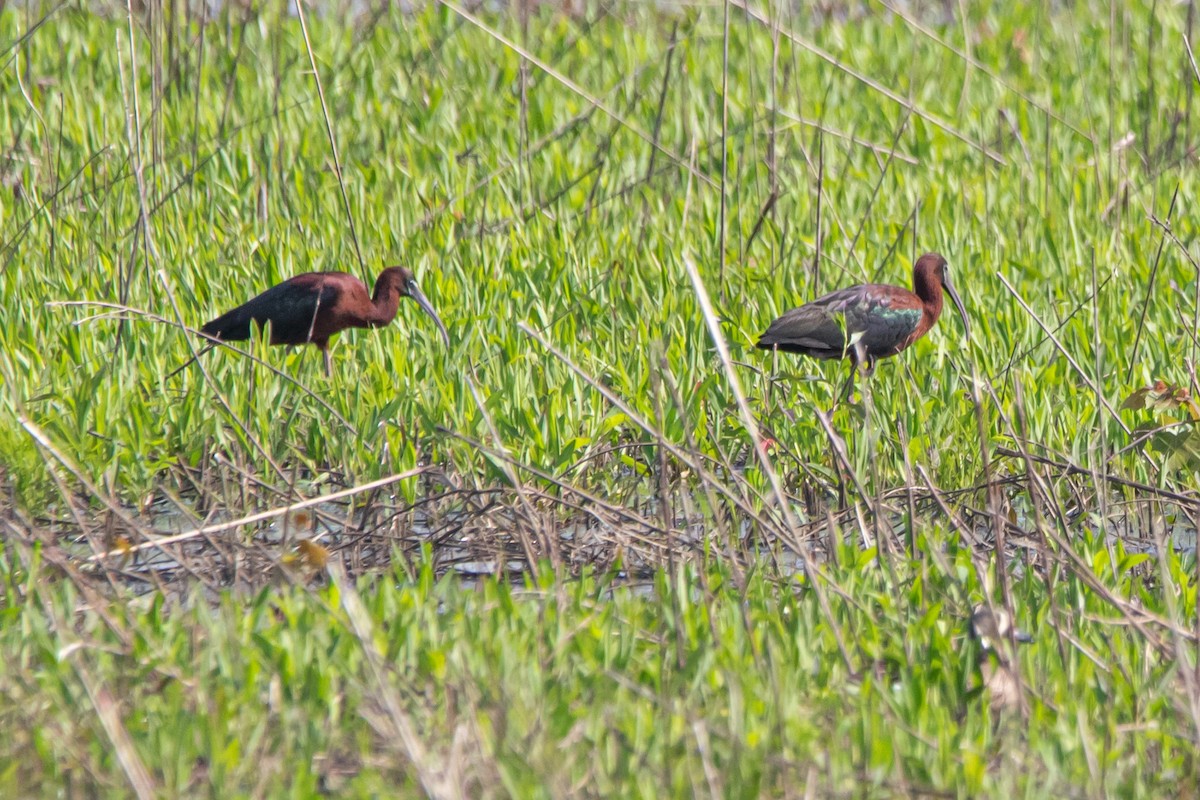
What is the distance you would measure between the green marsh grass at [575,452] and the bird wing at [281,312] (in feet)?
0.37

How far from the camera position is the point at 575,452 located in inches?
179

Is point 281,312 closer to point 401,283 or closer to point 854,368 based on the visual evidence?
point 401,283

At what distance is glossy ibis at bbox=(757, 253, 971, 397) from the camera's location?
4875 millimetres

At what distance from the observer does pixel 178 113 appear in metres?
7.75

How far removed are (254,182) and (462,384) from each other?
2660mm

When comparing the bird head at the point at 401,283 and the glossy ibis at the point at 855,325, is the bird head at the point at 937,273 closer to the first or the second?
the glossy ibis at the point at 855,325

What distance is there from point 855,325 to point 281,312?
181 cm

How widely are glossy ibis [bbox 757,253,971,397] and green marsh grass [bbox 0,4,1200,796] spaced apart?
0.47ft

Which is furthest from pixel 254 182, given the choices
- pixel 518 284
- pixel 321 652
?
pixel 321 652

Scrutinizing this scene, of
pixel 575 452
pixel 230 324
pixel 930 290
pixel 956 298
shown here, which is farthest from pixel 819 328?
pixel 230 324

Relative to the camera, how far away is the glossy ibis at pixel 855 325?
4.88m

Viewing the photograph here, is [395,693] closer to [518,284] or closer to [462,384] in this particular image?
[462,384]

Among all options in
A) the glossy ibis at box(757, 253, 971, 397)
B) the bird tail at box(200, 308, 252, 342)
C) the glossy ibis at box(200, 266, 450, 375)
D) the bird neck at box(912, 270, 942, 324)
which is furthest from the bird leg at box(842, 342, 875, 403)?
the bird tail at box(200, 308, 252, 342)

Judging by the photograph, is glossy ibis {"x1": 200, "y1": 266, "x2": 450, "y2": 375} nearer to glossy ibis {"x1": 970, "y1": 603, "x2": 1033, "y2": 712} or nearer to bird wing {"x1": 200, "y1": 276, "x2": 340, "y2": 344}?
bird wing {"x1": 200, "y1": 276, "x2": 340, "y2": 344}
